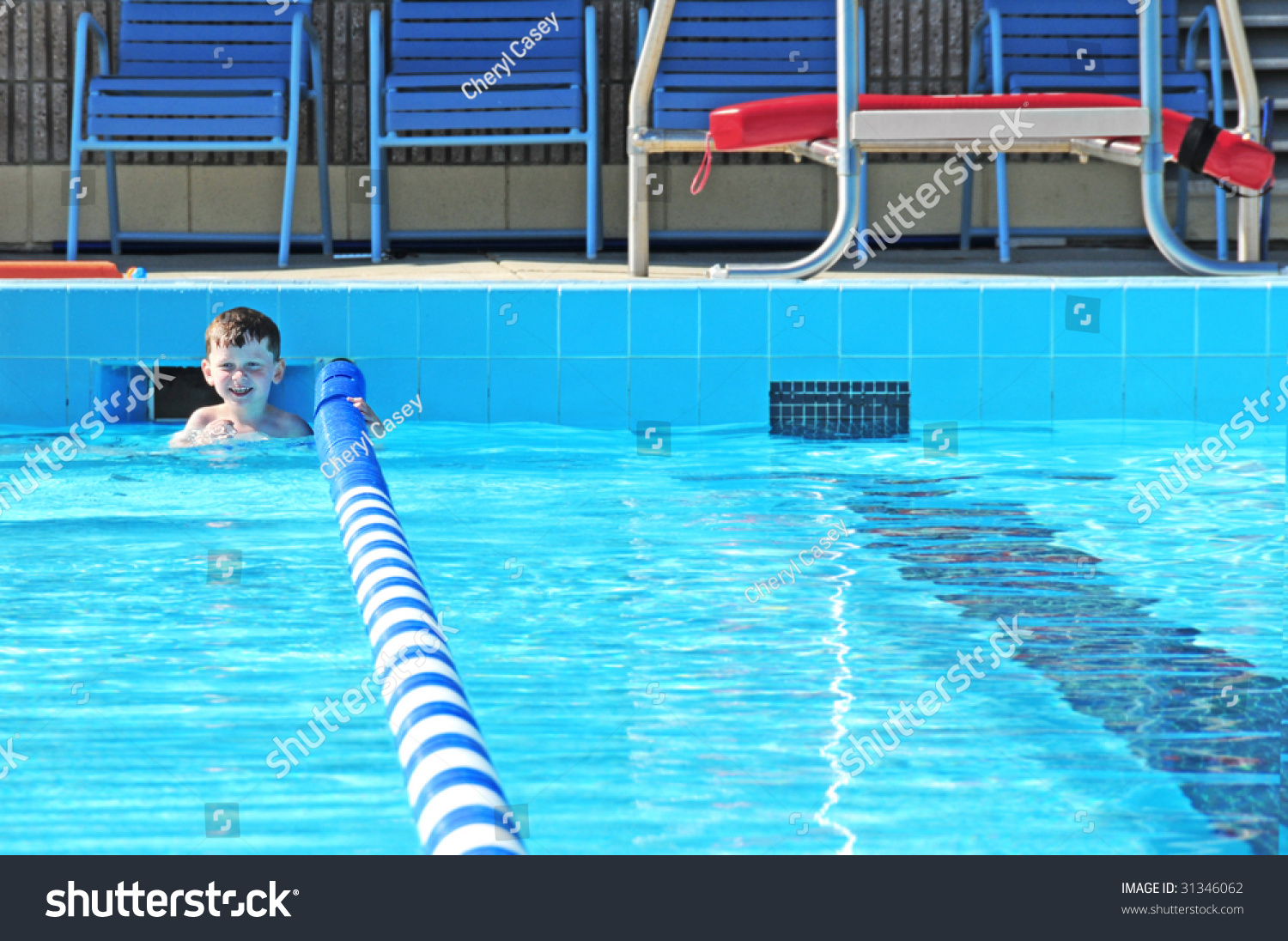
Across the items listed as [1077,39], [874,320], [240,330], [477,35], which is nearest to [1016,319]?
[874,320]

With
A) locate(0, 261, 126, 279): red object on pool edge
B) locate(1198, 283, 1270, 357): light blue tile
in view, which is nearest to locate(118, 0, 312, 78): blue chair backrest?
locate(0, 261, 126, 279): red object on pool edge

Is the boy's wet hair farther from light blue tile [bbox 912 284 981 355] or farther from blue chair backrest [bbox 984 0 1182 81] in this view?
blue chair backrest [bbox 984 0 1182 81]

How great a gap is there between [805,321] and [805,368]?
5.3 inches

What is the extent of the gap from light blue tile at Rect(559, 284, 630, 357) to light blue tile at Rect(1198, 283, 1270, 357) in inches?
61.3

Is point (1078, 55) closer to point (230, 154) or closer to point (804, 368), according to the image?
point (804, 368)

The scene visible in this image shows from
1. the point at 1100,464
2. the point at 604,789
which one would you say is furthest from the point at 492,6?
the point at 604,789

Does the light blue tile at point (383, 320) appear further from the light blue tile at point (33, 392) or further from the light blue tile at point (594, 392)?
the light blue tile at point (33, 392)

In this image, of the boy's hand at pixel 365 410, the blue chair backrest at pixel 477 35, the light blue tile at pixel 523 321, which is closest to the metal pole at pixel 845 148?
the light blue tile at pixel 523 321

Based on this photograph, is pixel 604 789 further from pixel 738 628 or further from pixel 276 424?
pixel 276 424

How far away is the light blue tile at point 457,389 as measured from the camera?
415 centimetres

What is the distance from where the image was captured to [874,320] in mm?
4102

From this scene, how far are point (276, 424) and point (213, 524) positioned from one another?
967 millimetres

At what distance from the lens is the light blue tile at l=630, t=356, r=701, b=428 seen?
4137mm

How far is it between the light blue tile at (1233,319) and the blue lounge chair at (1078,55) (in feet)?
4.81
